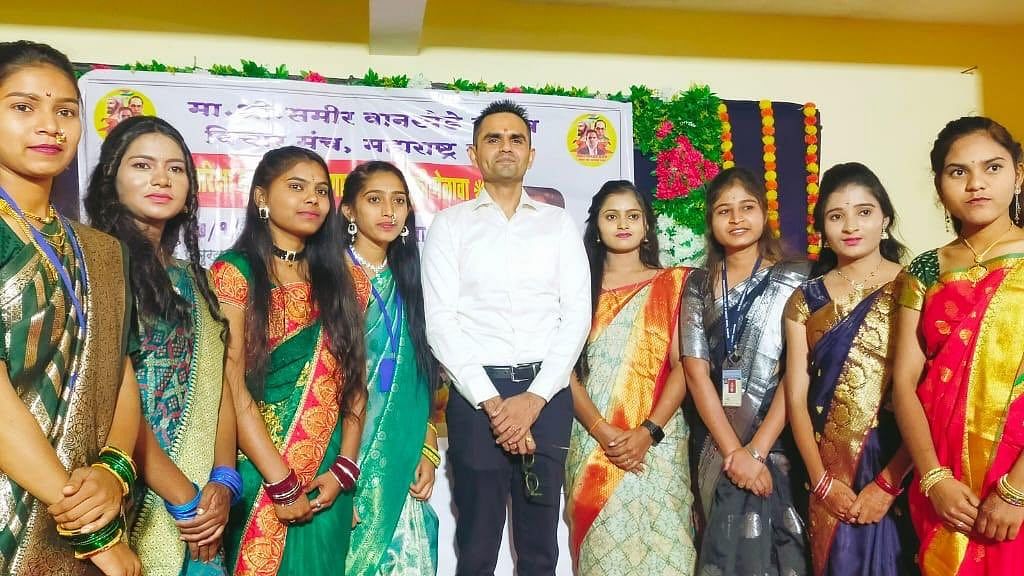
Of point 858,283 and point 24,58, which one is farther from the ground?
point 24,58

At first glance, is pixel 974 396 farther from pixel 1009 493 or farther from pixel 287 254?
pixel 287 254

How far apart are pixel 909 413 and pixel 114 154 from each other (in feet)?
7.81

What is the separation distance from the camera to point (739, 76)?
5035mm

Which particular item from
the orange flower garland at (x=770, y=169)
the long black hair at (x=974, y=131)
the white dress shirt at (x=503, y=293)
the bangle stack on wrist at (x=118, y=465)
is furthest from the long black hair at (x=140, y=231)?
the orange flower garland at (x=770, y=169)

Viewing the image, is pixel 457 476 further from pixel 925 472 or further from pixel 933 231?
pixel 933 231

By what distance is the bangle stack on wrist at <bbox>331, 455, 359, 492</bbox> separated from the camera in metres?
2.74

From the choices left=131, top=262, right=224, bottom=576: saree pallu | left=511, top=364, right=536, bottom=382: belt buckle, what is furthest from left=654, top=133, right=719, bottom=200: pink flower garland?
left=131, top=262, right=224, bottom=576: saree pallu

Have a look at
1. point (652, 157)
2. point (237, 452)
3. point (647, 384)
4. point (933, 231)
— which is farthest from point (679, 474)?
point (933, 231)

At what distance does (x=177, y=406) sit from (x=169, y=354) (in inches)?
5.5

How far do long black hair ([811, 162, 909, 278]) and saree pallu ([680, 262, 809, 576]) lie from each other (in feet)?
0.75

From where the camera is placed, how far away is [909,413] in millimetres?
2477

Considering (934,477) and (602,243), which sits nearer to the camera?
(934,477)

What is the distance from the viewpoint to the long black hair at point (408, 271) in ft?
10.1

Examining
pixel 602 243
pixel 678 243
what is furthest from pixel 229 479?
pixel 678 243
